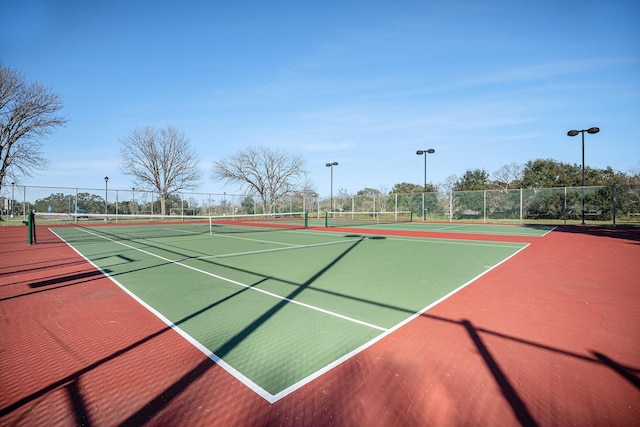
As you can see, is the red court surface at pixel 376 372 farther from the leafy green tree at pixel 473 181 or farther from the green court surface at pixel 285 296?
the leafy green tree at pixel 473 181

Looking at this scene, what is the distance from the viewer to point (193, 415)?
2.39 meters

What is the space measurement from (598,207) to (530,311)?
2791 centimetres

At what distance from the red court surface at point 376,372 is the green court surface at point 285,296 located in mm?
258

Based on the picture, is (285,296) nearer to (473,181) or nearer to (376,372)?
(376,372)

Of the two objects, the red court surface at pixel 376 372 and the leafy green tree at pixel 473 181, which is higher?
the leafy green tree at pixel 473 181

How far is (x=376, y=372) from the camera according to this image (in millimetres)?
2979

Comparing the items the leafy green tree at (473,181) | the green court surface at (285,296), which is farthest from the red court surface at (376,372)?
the leafy green tree at (473,181)

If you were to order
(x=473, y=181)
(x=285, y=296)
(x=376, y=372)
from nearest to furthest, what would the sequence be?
(x=376, y=372)
(x=285, y=296)
(x=473, y=181)

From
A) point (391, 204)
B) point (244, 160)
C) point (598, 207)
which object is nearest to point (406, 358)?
point (598, 207)

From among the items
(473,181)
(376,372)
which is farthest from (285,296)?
(473,181)

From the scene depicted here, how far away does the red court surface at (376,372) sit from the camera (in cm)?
240

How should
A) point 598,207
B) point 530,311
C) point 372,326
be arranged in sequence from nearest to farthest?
point 372,326 < point 530,311 < point 598,207

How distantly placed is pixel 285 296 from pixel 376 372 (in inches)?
105

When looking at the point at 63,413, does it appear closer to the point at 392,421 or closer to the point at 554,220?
the point at 392,421
